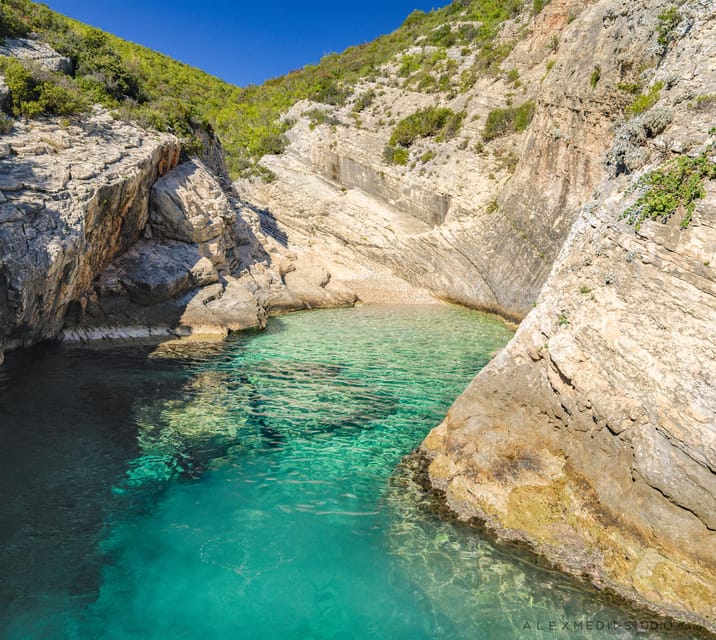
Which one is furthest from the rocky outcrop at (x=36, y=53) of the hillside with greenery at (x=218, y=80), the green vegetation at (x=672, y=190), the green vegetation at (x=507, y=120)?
the green vegetation at (x=672, y=190)

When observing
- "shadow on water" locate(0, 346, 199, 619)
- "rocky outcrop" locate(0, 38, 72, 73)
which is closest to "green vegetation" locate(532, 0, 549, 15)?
"rocky outcrop" locate(0, 38, 72, 73)

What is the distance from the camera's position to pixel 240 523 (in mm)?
6965

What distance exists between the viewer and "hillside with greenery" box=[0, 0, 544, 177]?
17312mm

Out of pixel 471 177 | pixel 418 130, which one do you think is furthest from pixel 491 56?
pixel 471 177

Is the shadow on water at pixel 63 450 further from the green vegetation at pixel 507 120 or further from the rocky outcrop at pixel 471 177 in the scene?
the green vegetation at pixel 507 120

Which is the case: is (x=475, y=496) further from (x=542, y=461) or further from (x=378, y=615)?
(x=378, y=615)

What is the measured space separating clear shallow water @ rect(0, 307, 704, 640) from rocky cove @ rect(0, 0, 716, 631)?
0.91m

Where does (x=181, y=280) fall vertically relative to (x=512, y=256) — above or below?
below

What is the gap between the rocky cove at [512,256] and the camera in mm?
5883

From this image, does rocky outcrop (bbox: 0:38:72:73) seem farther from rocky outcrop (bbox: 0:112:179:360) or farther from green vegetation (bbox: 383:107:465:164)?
green vegetation (bbox: 383:107:465:164)

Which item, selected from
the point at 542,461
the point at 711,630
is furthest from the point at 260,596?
the point at 711,630

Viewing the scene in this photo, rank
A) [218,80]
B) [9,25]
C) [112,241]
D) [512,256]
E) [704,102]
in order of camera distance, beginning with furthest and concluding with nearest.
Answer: [218,80], [512,256], [9,25], [112,241], [704,102]

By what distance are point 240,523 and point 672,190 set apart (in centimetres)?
789

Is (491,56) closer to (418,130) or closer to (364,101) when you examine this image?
(418,130)
